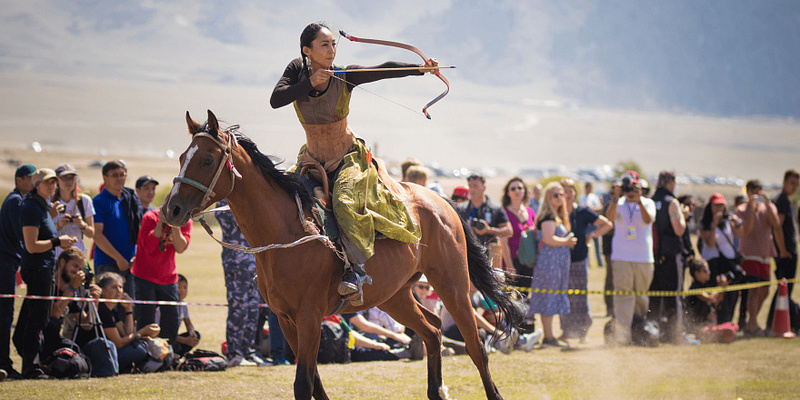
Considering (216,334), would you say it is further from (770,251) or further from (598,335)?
(770,251)

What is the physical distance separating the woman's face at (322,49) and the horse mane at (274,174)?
780 mm

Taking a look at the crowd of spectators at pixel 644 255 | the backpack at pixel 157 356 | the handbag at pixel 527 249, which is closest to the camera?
the backpack at pixel 157 356

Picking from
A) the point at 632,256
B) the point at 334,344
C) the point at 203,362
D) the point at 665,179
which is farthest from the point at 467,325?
the point at 665,179

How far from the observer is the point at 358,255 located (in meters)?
5.60

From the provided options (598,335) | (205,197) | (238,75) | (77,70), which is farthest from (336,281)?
(238,75)

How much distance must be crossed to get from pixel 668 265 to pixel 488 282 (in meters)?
5.57

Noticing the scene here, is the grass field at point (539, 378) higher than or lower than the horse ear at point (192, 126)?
lower

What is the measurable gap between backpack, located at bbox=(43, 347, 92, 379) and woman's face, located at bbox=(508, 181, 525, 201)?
6.36 metres

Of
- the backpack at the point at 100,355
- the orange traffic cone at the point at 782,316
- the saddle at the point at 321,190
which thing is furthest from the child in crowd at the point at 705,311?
the backpack at the point at 100,355

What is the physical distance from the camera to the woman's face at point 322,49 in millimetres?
5598

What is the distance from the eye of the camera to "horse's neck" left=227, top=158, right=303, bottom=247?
5.37m

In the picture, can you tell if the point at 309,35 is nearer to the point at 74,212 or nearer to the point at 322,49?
the point at 322,49

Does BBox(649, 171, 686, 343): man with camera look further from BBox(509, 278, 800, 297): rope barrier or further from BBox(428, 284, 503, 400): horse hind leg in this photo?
BBox(428, 284, 503, 400): horse hind leg

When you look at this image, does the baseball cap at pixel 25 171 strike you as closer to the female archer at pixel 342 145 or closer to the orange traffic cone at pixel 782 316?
the female archer at pixel 342 145
